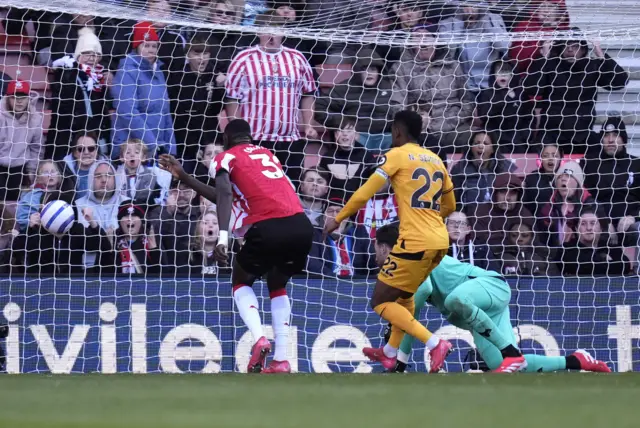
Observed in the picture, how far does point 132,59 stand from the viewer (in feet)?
35.3

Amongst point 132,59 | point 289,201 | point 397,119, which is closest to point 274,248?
point 289,201

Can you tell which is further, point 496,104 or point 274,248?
point 496,104

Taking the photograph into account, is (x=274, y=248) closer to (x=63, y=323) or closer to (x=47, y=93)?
(x=63, y=323)

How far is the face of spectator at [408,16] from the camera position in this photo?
436 inches

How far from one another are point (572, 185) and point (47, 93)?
482cm

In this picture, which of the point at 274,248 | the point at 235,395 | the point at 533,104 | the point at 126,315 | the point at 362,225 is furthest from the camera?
the point at 533,104

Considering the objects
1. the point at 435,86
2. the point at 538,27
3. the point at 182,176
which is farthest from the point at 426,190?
the point at 538,27

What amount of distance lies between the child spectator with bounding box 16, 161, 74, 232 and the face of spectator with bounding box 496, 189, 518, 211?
12.3 ft

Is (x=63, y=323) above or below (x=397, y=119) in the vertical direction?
below

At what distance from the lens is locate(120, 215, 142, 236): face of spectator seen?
32.6ft

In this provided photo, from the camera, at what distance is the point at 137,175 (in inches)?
406

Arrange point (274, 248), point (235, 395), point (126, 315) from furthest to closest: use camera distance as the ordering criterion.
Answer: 1. point (126, 315)
2. point (274, 248)
3. point (235, 395)

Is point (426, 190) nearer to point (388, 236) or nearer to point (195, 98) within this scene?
point (388, 236)

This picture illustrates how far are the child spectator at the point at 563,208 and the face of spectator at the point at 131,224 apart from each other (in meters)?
3.57
